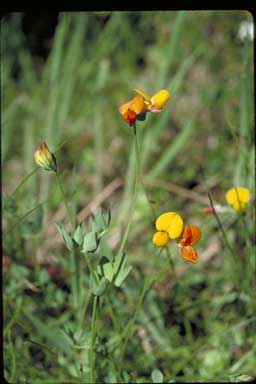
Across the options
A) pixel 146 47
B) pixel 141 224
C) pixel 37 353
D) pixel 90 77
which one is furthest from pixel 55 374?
pixel 146 47

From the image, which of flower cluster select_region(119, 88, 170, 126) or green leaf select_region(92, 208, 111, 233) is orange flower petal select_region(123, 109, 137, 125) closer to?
flower cluster select_region(119, 88, 170, 126)

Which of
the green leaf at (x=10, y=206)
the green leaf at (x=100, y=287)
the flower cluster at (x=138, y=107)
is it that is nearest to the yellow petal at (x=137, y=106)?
the flower cluster at (x=138, y=107)

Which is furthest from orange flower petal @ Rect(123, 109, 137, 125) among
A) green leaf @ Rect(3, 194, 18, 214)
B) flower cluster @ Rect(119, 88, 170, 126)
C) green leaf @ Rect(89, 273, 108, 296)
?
green leaf @ Rect(3, 194, 18, 214)

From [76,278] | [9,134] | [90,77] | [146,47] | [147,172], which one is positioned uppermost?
[146,47]

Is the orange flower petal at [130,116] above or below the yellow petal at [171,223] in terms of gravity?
above

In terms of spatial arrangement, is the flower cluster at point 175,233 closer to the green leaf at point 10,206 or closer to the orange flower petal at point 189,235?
→ the orange flower petal at point 189,235

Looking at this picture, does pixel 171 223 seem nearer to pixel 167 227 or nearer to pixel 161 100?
pixel 167 227

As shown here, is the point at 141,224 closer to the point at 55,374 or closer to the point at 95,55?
the point at 55,374

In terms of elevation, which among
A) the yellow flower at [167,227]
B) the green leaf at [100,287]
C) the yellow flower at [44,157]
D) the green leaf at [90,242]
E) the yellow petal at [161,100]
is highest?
the yellow petal at [161,100]
